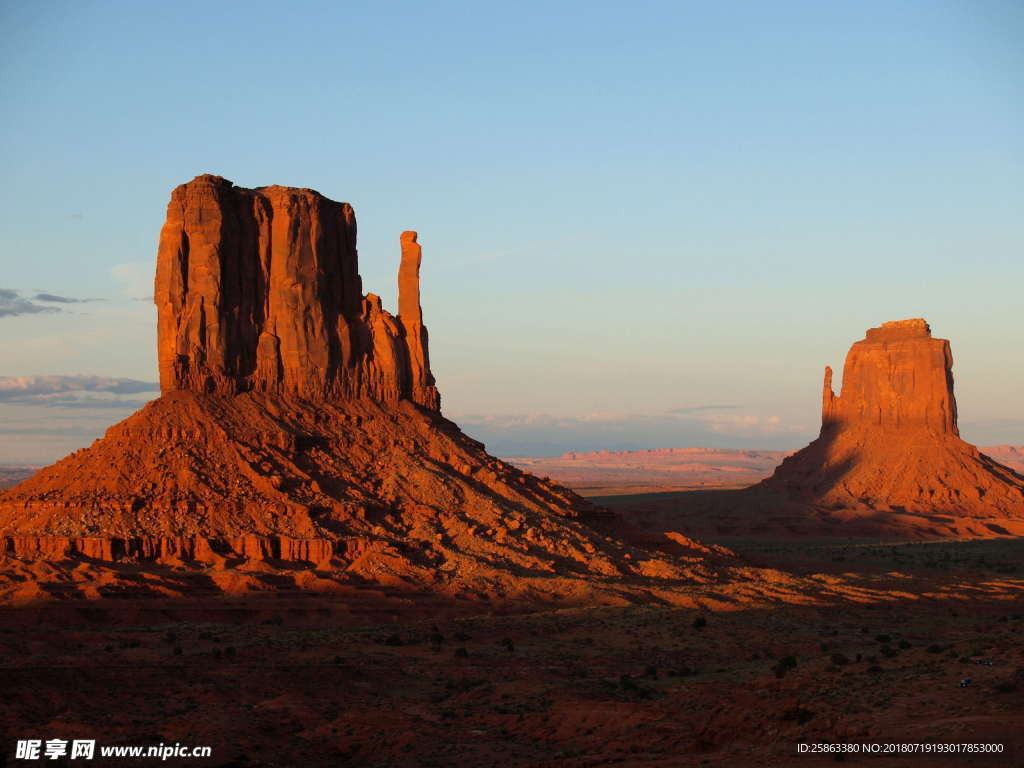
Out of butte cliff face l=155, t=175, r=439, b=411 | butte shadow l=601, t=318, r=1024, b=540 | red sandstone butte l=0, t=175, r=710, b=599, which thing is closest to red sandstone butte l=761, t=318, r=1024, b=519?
butte shadow l=601, t=318, r=1024, b=540

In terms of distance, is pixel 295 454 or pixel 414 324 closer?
pixel 295 454

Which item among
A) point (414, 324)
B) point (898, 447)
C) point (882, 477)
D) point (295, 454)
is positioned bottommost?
point (882, 477)

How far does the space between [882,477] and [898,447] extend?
5.19m

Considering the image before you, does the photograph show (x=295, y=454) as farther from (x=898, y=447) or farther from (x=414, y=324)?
(x=898, y=447)

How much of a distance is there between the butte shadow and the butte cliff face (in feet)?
174

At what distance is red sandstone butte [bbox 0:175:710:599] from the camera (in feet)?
196

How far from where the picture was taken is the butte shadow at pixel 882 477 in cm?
12525

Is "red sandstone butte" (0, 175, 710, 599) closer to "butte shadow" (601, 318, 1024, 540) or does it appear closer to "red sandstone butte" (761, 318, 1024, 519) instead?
"butte shadow" (601, 318, 1024, 540)

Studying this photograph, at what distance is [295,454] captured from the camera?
65.5 m

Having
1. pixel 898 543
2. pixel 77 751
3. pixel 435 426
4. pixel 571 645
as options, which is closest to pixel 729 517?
pixel 898 543

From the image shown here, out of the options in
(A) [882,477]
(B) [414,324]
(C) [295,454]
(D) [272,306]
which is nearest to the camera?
(C) [295,454]

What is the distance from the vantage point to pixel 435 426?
73.2 meters

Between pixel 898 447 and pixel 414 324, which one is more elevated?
pixel 414 324

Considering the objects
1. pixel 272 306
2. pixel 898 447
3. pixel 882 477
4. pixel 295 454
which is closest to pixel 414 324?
pixel 272 306
